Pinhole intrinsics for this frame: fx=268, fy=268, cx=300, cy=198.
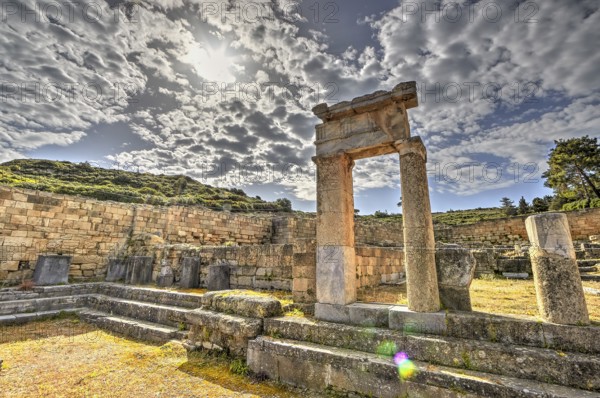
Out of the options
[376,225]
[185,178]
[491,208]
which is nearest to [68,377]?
[376,225]

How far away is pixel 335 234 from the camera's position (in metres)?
4.67

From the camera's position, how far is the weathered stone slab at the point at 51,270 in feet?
29.6

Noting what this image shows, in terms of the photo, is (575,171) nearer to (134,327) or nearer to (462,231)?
(462,231)

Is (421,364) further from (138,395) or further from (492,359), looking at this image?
(138,395)

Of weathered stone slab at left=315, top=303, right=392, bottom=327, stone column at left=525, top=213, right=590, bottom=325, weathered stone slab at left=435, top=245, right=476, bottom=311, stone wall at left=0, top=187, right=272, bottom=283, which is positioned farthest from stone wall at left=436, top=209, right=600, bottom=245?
weathered stone slab at left=315, top=303, right=392, bottom=327

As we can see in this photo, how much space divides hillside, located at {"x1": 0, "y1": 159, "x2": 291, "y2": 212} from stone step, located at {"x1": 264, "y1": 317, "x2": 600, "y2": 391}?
106ft

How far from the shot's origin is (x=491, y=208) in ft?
168

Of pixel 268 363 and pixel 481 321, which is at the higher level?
pixel 481 321

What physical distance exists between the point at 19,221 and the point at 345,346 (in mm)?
12285

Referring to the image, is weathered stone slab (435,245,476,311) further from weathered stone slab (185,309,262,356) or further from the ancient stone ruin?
weathered stone slab (185,309,262,356)

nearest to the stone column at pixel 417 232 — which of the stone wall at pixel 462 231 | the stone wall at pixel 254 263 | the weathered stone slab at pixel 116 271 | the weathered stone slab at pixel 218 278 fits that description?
the stone wall at pixel 254 263

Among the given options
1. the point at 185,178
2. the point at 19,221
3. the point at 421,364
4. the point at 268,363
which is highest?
the point at 185,178

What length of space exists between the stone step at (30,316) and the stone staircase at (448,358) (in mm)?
6823

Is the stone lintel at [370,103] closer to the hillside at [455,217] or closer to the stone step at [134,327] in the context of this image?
the stone step at [134,327]
